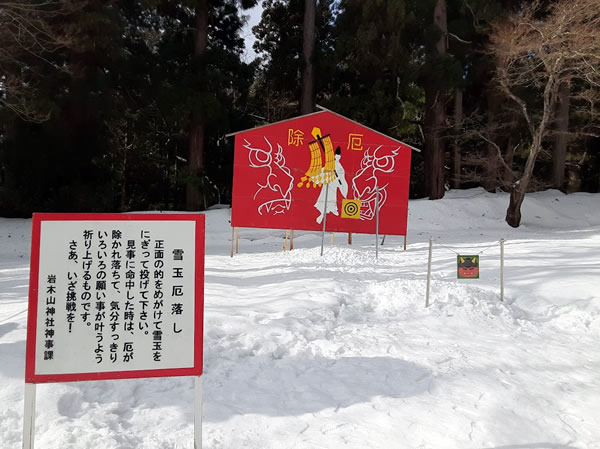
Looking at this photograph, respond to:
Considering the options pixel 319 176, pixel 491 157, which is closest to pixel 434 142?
pixel 491 157

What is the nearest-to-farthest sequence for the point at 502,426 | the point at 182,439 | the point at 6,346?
the point at 182,439, the point at 502,426, the point at 6,346

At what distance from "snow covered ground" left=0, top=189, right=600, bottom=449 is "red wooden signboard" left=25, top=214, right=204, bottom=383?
1.46ft

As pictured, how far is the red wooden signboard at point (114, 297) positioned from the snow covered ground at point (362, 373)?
44cm

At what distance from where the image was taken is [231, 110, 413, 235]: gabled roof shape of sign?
30.8 ft

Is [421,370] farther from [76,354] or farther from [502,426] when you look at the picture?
[76,354]

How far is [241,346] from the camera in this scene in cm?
370

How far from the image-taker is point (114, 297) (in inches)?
89.9

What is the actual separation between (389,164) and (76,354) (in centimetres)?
828

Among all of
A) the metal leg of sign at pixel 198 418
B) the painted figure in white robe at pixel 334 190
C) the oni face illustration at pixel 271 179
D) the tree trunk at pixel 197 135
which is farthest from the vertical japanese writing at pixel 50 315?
the tree trunk at pixel 197 135

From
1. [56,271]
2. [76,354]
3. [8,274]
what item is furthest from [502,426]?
[8,274]

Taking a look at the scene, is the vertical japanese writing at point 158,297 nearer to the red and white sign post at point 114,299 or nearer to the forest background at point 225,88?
the red and white sign post at point 114,299

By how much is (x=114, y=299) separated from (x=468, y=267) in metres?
3.96

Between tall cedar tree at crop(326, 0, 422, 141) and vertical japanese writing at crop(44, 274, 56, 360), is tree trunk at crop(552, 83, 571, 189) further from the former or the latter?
vertical japanese writing at crop(44, 274, 56, 360)

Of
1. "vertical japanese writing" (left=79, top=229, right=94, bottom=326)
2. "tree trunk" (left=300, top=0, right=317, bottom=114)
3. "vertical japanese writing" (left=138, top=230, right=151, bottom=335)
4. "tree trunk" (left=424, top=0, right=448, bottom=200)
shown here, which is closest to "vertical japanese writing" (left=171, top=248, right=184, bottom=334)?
"vertical japanese writing" (left=138, top=230, right=151, bottom=335)
